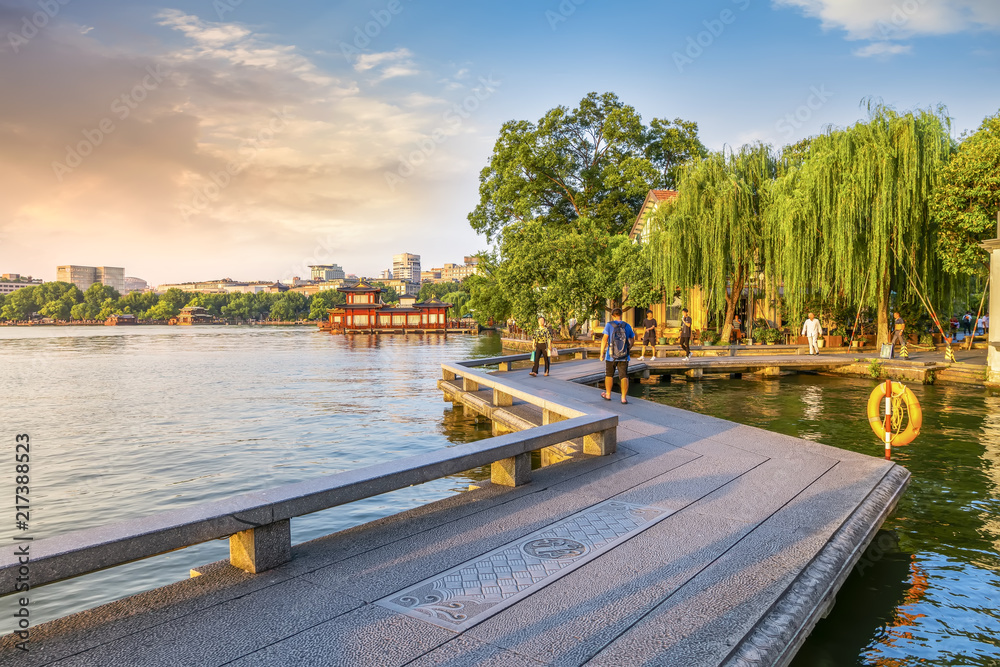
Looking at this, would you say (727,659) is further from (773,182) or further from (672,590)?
(773,182)

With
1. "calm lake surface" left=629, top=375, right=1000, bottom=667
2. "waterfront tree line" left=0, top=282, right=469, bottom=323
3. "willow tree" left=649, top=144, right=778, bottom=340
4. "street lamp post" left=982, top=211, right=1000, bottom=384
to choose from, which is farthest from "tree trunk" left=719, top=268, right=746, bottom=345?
"waterfront tree line" left=0, top=282, right=469, bottom=323

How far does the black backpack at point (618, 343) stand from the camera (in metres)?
11.9

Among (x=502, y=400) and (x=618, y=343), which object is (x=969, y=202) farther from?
(x=502, y=400)

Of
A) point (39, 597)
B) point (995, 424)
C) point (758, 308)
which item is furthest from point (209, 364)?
point (995, 424)

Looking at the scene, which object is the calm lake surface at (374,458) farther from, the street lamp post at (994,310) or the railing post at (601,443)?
the railing post at (601,443)

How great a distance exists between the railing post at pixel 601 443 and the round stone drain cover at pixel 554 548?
10.0ft

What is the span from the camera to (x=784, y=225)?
23984 millimetres

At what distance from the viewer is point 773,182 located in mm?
26922

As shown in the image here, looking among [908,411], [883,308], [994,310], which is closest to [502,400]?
[908,411]

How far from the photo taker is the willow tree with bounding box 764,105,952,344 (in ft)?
70.7

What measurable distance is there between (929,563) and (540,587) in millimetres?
4268

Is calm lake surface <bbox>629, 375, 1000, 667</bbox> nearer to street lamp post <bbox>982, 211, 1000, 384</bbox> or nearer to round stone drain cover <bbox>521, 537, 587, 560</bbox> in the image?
round stone drain cover <bbox>521, 537, 587, 560</bbox>

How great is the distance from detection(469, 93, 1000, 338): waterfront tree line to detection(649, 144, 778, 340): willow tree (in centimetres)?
6

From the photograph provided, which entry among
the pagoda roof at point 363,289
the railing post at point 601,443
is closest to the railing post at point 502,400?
the railing post at point 601,443
